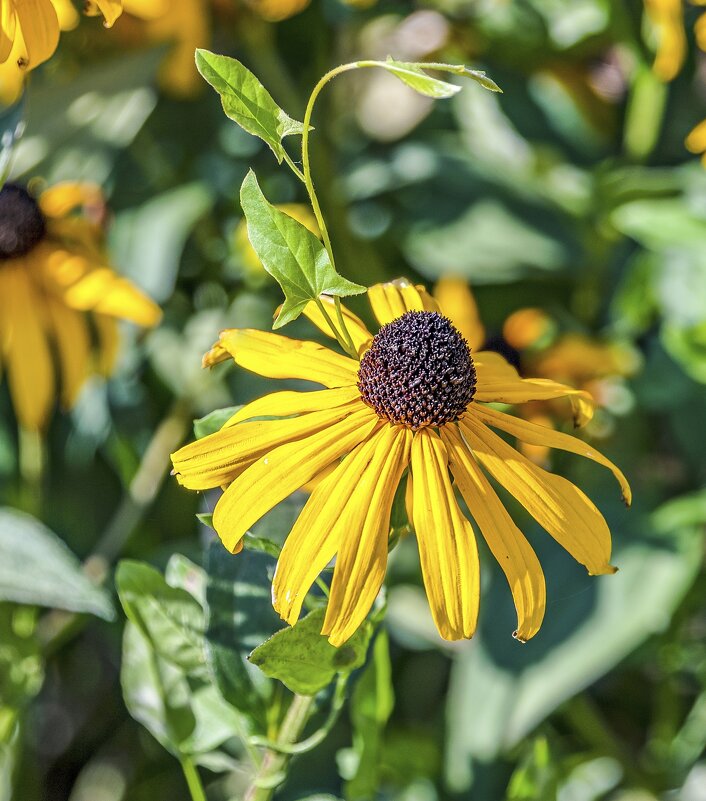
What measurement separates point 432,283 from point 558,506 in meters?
0.89

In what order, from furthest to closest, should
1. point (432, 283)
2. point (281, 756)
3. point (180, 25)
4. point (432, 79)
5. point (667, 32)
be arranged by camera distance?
point (432, 283) < point (180, 25) < point (667, 32) < point (281, 756) < point (432, 79)

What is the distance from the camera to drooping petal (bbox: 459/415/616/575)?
620 millimetres

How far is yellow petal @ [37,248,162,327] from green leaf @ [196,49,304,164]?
22.3 inches

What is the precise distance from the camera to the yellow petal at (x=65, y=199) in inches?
46.1

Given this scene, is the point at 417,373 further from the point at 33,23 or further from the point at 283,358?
the point at 33,23

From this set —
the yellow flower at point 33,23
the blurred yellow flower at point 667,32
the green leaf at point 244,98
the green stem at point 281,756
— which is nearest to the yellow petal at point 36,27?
the yellow flower at point 33,23

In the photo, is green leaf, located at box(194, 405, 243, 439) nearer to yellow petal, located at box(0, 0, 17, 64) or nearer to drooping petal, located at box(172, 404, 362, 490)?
drooping petal, located at box(172, 404, 362, 490)

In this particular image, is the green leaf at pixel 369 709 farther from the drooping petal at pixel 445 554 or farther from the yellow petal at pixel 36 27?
the yellow petal at pixel 36 27

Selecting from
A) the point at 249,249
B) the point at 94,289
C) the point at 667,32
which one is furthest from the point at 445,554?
Answer: the point at 667,32

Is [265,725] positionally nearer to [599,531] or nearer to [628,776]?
[599,531]

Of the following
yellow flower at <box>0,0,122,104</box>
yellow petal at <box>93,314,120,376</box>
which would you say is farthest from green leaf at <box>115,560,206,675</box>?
yellow petal at <box>93,314,120,376</box>

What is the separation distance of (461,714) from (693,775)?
11.8 inches

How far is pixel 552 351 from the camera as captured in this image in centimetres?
127

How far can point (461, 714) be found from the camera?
112cm
